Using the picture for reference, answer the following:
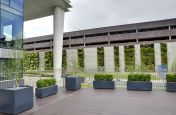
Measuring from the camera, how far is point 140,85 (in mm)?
12180

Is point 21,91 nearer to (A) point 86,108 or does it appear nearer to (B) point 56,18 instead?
(A) point 86,108

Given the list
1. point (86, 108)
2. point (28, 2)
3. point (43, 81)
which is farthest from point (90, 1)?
point (86, 108)

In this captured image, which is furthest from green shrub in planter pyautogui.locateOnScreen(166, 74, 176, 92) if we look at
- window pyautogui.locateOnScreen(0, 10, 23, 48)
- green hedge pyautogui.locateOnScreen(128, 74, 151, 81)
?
window pyautogui.locateOnScreen(0, 10, 23, 48)

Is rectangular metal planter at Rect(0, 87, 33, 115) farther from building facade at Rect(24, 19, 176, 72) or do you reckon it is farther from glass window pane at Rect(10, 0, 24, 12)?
building facade at Rect(24, 19, 176, 72)

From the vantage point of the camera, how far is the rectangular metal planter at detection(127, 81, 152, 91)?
39.3 ft

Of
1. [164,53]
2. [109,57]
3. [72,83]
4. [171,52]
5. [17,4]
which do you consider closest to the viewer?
[72,83]

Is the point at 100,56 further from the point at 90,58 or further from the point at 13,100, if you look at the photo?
the point at 13,100

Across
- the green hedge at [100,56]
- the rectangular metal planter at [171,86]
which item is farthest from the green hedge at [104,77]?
the green hedge at [100,56]

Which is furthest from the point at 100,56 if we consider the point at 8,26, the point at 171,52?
the point at 8,26

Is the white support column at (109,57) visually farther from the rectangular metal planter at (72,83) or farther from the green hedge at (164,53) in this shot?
the rectangular metal planter at (72,83)

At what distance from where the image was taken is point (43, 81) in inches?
400

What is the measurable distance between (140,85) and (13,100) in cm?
866

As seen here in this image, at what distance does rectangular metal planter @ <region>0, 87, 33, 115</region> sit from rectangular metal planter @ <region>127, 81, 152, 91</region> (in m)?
7.80

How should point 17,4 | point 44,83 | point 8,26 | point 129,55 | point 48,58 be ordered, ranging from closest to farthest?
1. point 44,83
2. point 8,26
3. point 17,4
4. point 129,55
5. point 48,58
